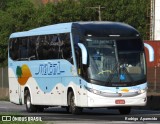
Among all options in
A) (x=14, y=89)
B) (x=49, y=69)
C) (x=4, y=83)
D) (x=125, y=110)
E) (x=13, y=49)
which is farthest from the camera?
(x=4, y=83)

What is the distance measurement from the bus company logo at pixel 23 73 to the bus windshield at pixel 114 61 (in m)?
6.11

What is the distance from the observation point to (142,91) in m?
26.7

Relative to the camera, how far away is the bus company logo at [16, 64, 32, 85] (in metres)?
32.0

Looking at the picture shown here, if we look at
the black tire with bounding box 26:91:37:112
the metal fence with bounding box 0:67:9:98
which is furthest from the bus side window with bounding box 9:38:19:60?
the metal fence with bounding box 0:67:9:98

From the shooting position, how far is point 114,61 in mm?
26281

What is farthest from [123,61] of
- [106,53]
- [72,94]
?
[72,94]

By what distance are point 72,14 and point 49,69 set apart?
4864cm

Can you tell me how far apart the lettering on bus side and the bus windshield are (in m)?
2.59

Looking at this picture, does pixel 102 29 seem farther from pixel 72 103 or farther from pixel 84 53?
pixel 72 103

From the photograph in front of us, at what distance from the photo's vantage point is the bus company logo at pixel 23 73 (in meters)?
32.0

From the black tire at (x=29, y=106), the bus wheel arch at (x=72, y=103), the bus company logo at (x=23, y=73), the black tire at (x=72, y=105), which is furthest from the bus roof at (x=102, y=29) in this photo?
the black tire at (x=29, y=106)

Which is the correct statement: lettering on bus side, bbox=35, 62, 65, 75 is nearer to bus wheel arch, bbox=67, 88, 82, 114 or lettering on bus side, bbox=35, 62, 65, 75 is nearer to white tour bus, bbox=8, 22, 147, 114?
white tour bus, bbox=8, 22, 147, 114

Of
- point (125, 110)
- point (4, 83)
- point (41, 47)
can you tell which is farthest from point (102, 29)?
point (4, 83)

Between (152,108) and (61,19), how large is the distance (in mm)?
43949
